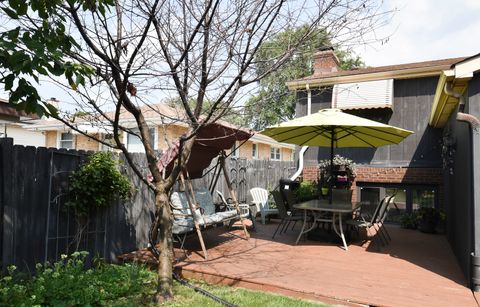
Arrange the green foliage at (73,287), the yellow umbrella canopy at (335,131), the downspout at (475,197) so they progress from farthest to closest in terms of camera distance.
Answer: the yellow umbrella canopy at (335,131) → the downspout at (475,197) → the green foliage at (73,287)

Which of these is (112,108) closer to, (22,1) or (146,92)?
(146,92)

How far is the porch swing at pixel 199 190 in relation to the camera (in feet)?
19.3

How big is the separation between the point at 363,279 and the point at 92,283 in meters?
3.43

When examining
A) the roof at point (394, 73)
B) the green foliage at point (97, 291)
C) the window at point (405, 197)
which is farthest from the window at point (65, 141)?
the green foliage at point (97, 291)

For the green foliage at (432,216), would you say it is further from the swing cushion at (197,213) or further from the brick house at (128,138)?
the brick house at (128,138)

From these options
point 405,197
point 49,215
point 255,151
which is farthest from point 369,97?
point 255,151

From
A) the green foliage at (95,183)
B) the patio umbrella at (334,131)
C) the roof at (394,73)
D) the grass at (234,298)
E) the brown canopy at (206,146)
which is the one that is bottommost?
the grass at (234,298)

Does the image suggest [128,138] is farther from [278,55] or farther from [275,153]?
[275,153]

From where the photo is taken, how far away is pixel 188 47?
3.81 meters

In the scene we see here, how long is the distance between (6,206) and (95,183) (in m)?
1.21

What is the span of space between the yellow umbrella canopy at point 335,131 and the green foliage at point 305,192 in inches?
85.8

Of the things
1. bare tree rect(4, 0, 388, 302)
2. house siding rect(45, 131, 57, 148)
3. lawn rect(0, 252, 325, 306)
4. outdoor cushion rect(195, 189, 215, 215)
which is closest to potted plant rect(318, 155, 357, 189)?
outdoor cushion rect(195, 189, 215, 215)

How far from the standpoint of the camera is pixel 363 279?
15.7 feet

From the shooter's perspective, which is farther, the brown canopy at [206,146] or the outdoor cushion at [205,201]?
the outdoor cushion at [205,201]
